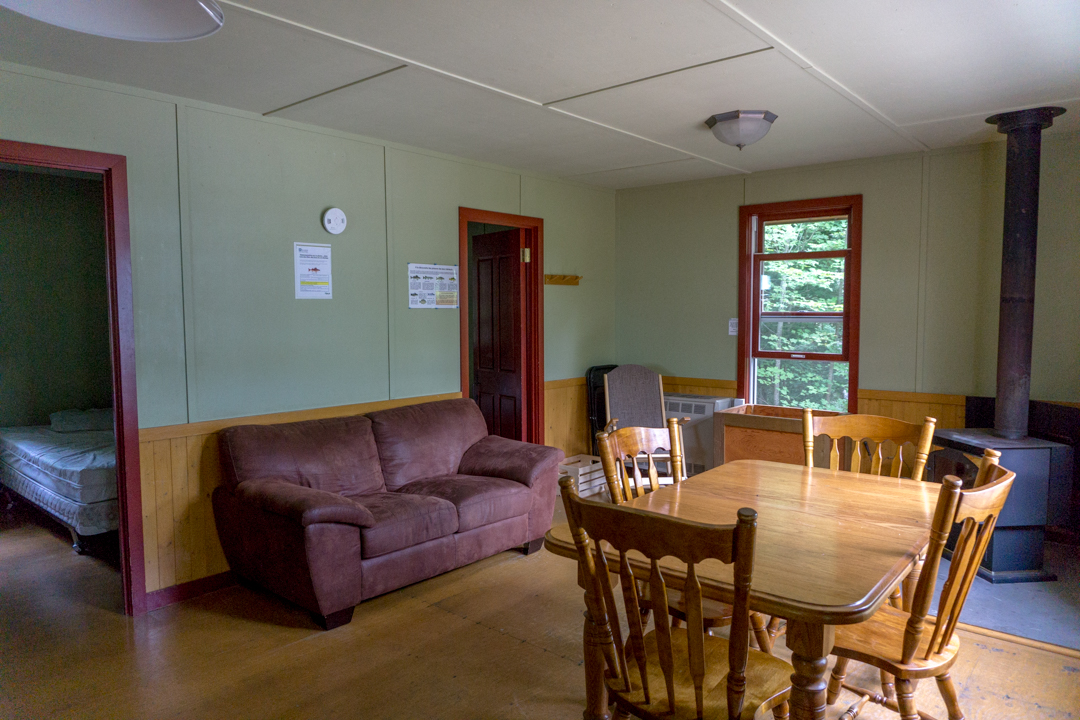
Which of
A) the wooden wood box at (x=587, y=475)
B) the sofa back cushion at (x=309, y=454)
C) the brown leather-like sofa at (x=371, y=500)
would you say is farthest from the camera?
the wooden wood box at (x=587, y=475)

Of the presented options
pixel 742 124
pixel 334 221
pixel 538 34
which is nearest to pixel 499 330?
pixel 334 221

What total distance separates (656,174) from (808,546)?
13.5ft

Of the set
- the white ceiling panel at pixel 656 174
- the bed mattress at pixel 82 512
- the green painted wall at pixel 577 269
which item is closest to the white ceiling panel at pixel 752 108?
the white ceiling panel at pixel 656 174

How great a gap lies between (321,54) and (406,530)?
2.24 m

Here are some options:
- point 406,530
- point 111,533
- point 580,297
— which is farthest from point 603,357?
point 111,533

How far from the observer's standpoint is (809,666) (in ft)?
5.10

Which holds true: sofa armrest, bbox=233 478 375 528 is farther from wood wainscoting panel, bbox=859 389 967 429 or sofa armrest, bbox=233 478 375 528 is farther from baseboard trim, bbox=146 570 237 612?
wood wainscoting panel, bbox=859 389 967 429

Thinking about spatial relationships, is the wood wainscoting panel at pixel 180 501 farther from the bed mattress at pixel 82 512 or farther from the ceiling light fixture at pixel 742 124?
the ceiling light fixture at pixel 742 124

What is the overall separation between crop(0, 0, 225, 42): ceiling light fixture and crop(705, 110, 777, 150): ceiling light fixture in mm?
2792

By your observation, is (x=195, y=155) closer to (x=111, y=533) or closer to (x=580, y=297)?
(x=111, y=533)

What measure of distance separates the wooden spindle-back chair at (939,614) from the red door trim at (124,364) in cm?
319

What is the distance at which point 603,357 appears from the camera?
6254 mm

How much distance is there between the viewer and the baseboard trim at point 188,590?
11.2ft

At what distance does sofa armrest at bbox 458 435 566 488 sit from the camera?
4094 millimetres
